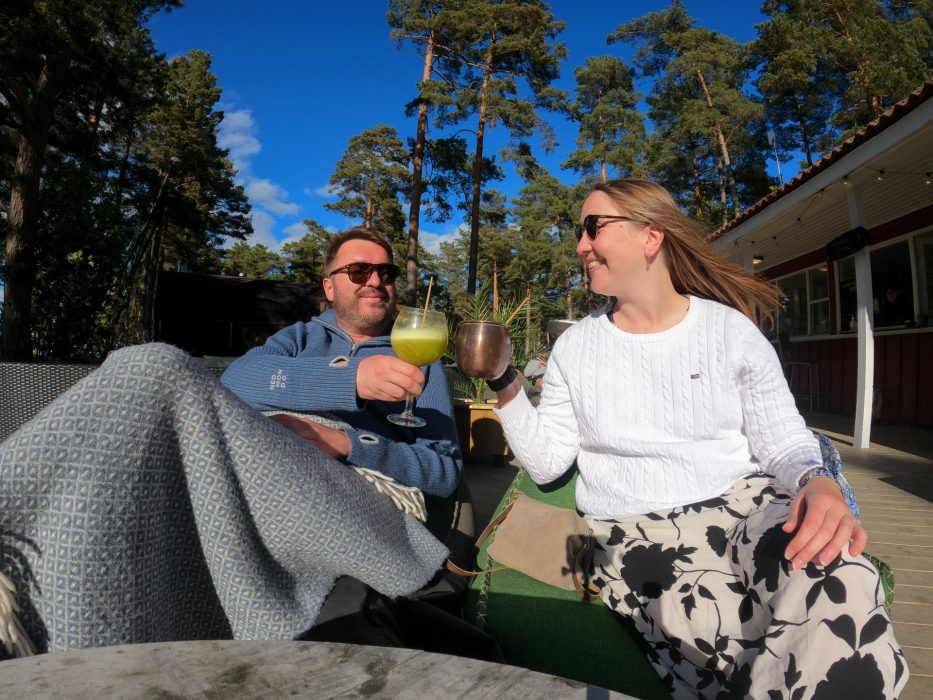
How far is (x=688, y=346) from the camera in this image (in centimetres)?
172

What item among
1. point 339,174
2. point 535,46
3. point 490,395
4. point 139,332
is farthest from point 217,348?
point 339,174

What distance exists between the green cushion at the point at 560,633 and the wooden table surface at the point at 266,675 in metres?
0.85

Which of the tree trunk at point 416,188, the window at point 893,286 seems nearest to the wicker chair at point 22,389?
the window at point 893,286

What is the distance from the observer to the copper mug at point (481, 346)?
1.56 m

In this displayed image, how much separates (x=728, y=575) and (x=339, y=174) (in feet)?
96.6

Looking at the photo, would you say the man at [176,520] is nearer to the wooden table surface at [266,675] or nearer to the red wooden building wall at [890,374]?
the wooden table surface at [266,675]

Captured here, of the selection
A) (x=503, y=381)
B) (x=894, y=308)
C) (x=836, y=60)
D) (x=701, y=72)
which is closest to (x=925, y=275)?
(x=894, y=308)

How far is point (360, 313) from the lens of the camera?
2.34 meters

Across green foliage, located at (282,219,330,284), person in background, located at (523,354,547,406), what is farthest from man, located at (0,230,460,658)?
green foliage, located at (282,219,330,284)

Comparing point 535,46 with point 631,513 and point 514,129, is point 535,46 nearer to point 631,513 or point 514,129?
point 514,129

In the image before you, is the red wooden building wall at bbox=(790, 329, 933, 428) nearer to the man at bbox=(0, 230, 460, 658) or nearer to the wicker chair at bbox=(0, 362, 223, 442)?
the man at bbox=(0, 230, 460, 658)

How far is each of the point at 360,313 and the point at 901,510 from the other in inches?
152

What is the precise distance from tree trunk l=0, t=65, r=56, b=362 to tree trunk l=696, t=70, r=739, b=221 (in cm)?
2052

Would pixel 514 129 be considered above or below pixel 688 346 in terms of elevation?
above
